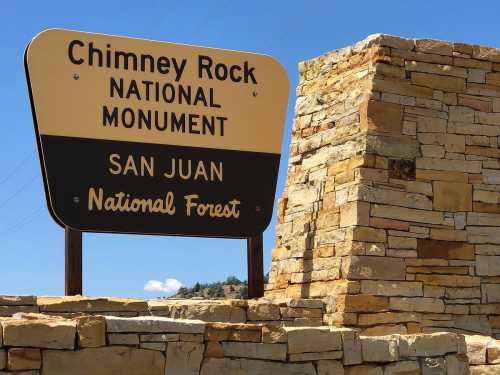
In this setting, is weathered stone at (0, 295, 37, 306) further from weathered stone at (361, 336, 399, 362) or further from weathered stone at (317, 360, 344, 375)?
weathered stone at (361, 336, 399, 362)

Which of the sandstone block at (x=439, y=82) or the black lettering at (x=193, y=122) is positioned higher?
the sandstone block at (x=439, y=82)

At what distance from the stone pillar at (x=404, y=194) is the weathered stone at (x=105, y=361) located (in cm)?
406

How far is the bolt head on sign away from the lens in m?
9.34

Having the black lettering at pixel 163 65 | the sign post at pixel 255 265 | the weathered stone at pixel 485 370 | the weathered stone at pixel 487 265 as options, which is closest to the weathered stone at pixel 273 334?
the weathered stone at pixel 485 370

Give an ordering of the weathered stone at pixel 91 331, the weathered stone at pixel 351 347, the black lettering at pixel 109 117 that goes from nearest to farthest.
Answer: the weathered stone at pixel 91 331
the weathered stone at pixel 351 347
the black lettering at pixel 109 117

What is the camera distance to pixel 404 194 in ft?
34.2

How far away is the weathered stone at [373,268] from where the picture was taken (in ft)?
32.8

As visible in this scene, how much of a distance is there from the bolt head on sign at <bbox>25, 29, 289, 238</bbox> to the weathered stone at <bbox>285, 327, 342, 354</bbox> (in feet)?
10.5

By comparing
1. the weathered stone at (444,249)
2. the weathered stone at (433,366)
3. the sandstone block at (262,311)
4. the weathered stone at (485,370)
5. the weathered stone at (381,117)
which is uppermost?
the weathered stone at (381,117)

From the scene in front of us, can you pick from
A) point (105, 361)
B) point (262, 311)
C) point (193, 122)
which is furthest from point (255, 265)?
point (105, 361)

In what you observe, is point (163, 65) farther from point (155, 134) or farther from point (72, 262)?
point (72, 262)

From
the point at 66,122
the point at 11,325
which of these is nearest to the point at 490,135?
the point at 66,122

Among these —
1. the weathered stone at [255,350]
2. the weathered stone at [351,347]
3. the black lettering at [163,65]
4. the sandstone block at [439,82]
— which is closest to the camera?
the weathered stone at [255,350]

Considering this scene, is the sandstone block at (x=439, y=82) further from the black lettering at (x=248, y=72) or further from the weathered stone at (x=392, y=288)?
the weathered stone at (x=392, y=288)
